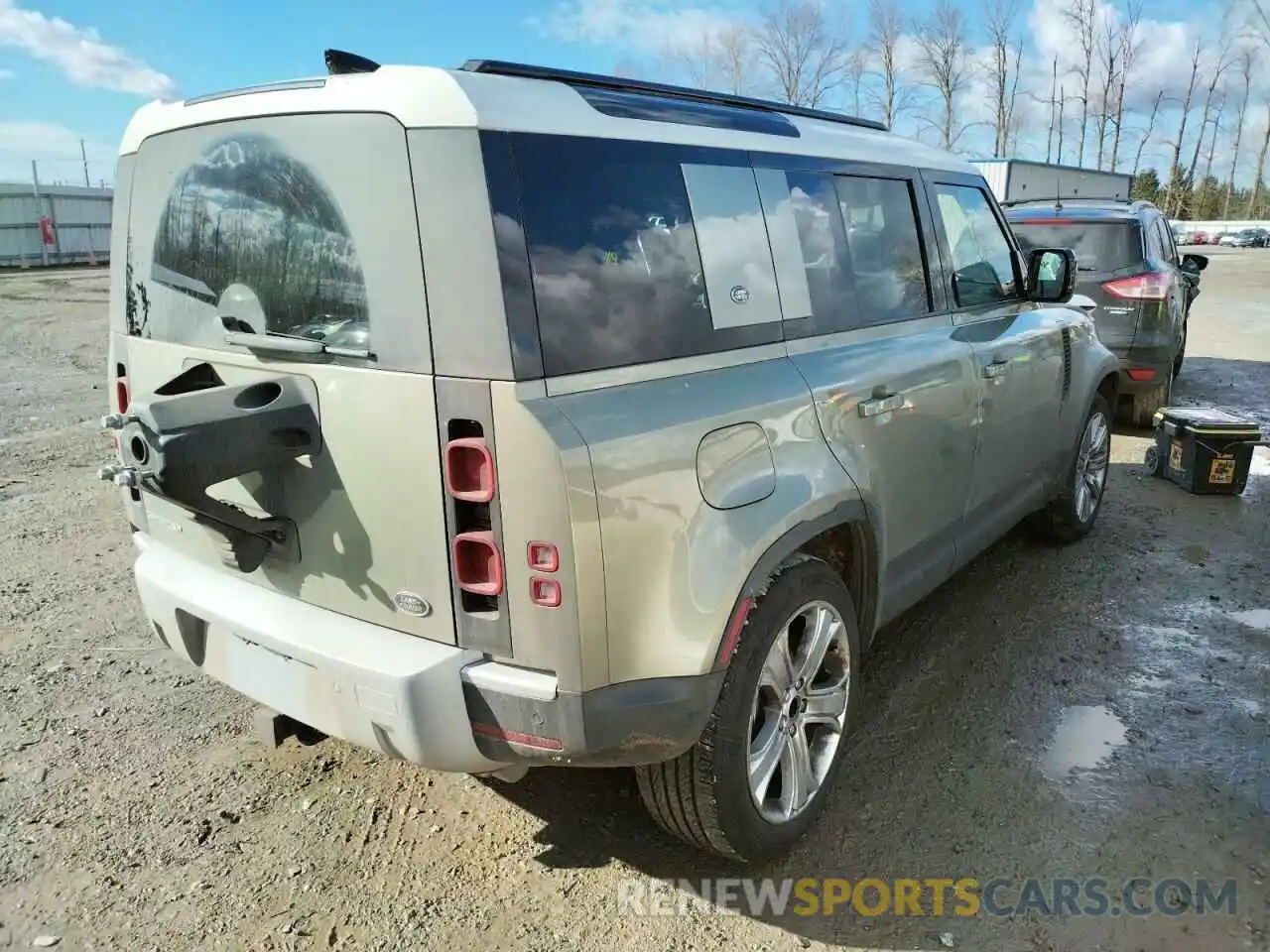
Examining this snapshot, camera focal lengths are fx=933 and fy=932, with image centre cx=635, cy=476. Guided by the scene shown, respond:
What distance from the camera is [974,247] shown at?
4.20 m

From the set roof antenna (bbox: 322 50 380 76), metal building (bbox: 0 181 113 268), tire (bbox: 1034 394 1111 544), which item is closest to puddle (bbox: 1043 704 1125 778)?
tire (bbox: 1034 394 1111 544)

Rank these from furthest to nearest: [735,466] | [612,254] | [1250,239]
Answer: [1250,239] < [735,466] < [612,254]

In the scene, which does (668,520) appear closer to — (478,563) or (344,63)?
(478,563)

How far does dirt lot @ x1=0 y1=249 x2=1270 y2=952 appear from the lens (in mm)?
2555

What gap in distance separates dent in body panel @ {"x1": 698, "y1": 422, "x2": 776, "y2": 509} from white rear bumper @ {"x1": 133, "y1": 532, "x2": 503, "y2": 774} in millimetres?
716

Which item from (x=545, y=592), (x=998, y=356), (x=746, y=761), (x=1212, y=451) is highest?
(x=998, y=356)

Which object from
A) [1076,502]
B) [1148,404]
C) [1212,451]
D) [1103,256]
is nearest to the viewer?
[1076,502]

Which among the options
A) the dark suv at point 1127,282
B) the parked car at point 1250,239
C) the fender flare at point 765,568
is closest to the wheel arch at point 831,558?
the fender flare at point 765,568

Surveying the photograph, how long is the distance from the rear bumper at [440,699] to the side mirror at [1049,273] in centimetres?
313

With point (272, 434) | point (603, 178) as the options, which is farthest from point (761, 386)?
point (272, 434)

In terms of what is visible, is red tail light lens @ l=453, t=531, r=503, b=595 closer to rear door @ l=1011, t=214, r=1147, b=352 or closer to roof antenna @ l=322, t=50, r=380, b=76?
roof antenna @ l=322, t=50, r=380, b=76

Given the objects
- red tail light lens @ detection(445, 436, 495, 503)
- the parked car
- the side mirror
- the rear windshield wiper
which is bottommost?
the parked car

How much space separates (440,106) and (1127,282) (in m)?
7.25

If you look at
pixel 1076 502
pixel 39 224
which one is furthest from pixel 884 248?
pixel 39 224
